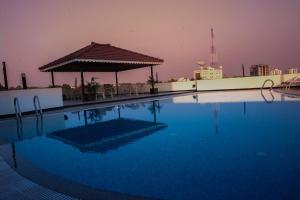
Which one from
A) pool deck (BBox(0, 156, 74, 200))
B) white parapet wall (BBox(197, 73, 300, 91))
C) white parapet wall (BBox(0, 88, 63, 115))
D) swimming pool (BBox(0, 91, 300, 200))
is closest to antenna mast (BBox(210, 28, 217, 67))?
white parapet wall (BBox(197, 73, 300, 91))

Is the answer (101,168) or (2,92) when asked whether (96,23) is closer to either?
(2,92)

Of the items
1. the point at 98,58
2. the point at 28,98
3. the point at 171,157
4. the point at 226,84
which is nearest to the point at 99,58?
the point at 98,58

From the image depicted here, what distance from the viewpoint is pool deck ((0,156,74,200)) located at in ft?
7.88

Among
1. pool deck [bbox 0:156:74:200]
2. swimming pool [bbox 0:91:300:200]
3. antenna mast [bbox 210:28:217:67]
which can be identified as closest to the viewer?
pool deck [bbox 0:156:74:200]

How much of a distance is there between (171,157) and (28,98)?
8.89 metres

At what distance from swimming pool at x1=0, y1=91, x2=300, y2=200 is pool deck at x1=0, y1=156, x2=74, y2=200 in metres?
0.12

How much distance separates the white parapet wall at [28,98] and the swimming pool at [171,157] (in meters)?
2.89

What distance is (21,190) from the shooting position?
8.46 feet

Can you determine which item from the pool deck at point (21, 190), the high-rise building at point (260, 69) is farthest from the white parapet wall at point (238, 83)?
the pool deck at point (21, 190)

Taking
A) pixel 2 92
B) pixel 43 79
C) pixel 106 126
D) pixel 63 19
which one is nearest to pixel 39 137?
pixel 106 126

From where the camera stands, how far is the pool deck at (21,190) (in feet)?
7.88

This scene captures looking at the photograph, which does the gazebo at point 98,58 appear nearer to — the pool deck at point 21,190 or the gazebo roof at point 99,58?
the gazebo roof at point 99,58

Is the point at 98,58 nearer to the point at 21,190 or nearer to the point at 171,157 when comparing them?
the point at 171,157

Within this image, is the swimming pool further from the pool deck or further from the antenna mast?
the antenna mast
